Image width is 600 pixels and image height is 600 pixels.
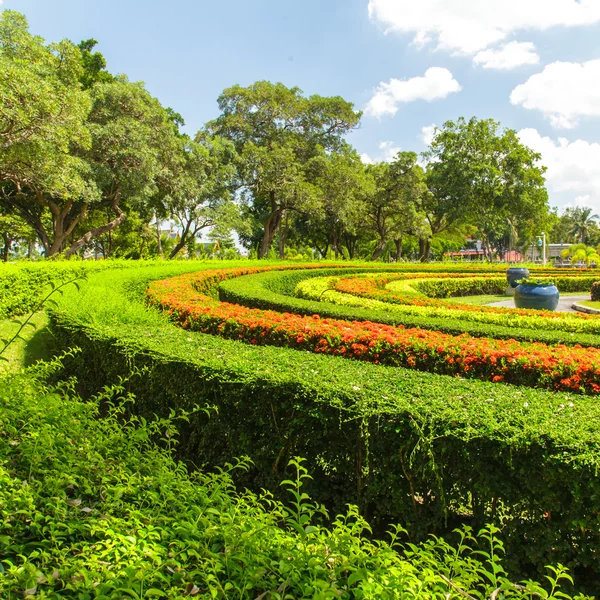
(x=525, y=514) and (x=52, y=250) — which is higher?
(x=52, y=250)

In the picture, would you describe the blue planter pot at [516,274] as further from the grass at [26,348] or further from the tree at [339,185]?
the grass at [26,348]

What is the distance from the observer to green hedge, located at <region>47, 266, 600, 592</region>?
2457mm

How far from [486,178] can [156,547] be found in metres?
33.8

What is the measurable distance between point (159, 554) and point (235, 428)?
1697mm

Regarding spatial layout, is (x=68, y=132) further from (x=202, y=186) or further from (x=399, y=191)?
(x=399, y=191)

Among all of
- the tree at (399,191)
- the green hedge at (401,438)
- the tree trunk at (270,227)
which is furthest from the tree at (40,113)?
the tree at (399,191)

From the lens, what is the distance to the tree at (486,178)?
3142 cm

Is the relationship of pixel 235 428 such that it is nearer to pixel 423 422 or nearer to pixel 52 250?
pixel 423 422

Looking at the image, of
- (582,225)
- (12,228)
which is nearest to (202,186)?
(12,228)

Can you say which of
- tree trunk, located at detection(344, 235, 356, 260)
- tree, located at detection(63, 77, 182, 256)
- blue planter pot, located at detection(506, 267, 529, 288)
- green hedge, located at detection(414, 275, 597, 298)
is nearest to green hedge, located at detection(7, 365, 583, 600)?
green hedge, located at detection(414, 275, 597, 298)

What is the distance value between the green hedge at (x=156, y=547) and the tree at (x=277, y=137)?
2369 centimetres

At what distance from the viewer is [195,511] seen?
2096 millimetres

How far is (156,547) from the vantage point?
173 cm

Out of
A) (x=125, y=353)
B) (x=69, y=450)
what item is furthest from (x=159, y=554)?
(x=125, y=353)
